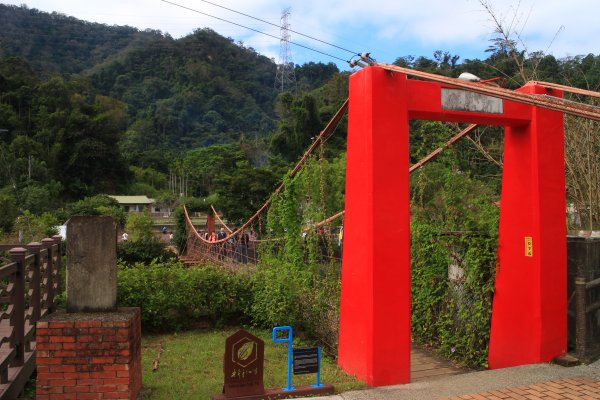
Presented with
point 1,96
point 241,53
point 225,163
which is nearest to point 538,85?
point 225,163

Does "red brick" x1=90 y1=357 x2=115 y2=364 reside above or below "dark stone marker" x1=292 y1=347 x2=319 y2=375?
above

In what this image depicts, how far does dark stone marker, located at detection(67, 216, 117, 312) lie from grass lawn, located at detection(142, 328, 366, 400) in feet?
3.39

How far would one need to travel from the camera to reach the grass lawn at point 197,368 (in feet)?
15.7

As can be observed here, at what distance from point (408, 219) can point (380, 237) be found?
0.33 metres

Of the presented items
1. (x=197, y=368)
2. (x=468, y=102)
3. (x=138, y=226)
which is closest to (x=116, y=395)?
(x=197, y=368)

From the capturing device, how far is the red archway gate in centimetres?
473

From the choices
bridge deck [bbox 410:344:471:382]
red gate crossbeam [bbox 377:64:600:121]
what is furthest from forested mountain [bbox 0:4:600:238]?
bridge deck [bbox 410:344:471:382]

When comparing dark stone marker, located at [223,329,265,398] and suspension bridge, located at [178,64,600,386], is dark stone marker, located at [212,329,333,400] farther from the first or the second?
suspension bridge, located at [178,64,600,386]

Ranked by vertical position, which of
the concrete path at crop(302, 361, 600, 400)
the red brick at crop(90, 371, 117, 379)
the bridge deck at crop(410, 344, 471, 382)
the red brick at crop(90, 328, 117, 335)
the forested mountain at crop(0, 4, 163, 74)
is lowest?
the bridge deck at crop(410, 344, 471, 382)

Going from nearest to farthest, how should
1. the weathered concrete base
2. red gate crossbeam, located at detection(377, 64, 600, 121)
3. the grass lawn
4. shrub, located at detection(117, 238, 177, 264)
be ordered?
red gate crossbeam, located at detection(377, 64, 600, 121) < the weathered concrete base < the grass lawn < shrub, located at detection(117, 238, 177, 264)

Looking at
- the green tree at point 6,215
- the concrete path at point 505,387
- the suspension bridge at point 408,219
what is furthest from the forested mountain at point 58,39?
the concrete path at point 505,387

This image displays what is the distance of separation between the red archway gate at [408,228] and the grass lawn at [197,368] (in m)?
0.48

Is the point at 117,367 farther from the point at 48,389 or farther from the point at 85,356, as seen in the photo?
the point at 48,389

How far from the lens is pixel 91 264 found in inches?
164
